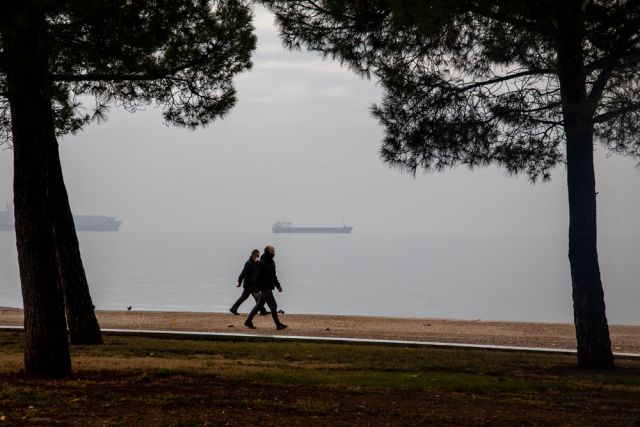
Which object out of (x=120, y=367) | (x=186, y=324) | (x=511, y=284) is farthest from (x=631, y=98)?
(x=511, y=284)

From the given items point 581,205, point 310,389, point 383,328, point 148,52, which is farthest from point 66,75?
point 383,328

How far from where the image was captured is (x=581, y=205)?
1365 cm

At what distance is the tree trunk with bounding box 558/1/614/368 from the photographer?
1358cm

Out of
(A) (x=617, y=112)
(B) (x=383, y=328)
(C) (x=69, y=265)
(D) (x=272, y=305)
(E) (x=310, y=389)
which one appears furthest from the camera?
(B) (x=383, y=328)

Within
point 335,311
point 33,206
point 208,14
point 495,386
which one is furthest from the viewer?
point 335,311

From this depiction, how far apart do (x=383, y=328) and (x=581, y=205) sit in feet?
23.2

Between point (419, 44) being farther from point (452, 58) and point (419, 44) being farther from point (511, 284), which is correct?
point (511, 284)

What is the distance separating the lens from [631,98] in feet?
45.4

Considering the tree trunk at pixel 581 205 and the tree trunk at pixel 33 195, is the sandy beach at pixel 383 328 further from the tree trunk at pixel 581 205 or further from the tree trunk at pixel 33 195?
the tree trunk at pixel 33 195

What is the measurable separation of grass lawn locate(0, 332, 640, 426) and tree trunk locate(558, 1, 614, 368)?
0.74m

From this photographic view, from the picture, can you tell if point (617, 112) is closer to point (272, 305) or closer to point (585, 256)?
point (585, 256)

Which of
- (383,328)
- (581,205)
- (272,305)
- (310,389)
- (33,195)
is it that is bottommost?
(310,389)

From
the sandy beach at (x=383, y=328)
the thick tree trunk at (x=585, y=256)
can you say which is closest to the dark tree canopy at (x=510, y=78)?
the thick tree trunk at (x=585, y=256)

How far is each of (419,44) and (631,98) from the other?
3.28 meters
